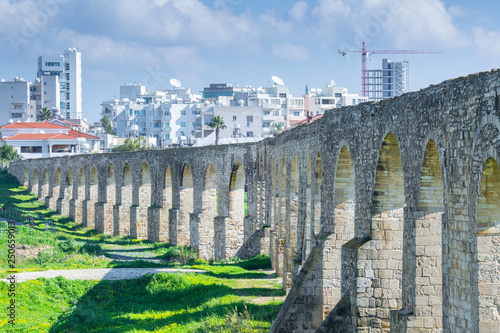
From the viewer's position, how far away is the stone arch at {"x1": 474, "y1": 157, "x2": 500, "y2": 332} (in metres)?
8.46

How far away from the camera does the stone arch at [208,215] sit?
3350 cm

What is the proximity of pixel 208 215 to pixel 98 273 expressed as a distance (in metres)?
9.05

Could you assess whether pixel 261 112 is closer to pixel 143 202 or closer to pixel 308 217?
pixel 143 202

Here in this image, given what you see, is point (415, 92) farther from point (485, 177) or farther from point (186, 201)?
point (186, 201)

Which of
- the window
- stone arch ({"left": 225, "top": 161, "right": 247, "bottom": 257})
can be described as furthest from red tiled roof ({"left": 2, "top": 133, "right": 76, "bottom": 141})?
stone arch ({"left": 225, "top": 161, "right": 247, "bottom": 257})

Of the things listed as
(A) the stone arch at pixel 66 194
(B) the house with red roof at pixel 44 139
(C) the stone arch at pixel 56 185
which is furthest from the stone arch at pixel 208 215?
(B) the house with red roof at pixel 44 139

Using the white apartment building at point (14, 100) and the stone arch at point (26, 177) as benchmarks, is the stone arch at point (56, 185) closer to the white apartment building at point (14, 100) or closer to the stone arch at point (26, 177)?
the stone arch at point (26, 177)

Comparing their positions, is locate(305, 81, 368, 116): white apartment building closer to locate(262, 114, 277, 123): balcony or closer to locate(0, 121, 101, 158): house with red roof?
locate(262, 114, 277, 123): balcony

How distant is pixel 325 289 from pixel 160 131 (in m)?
83.7

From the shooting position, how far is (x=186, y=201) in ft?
119

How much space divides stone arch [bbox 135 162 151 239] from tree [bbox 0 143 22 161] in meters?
40.8

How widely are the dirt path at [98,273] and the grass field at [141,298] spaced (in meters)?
0.72

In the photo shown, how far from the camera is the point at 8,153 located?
7788 cm

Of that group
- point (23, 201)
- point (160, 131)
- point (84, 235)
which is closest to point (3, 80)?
point (160, 131)
